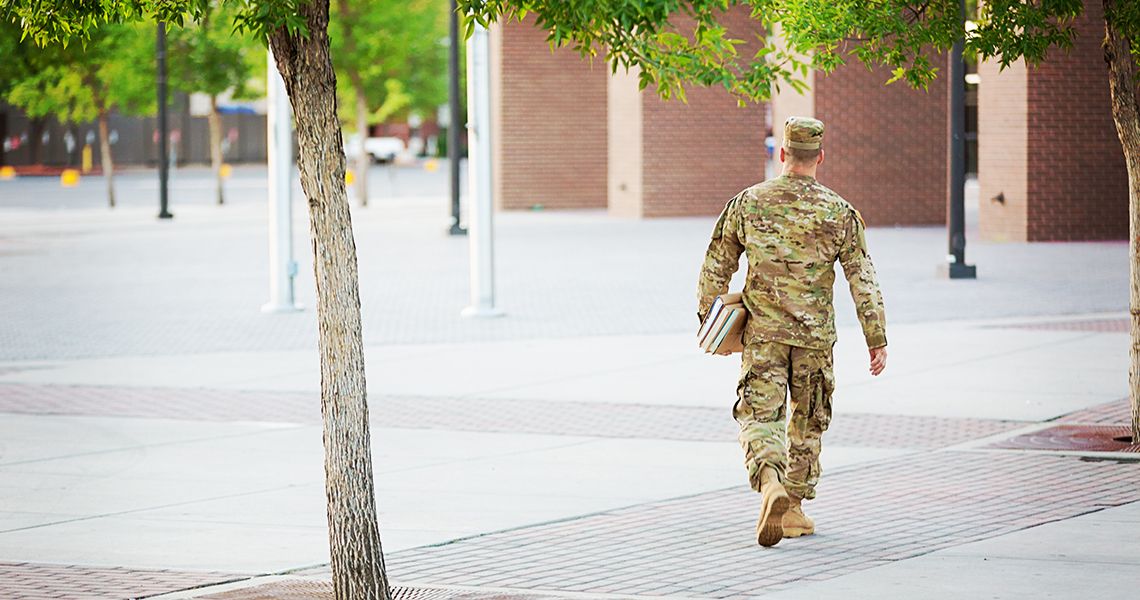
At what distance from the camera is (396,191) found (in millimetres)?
54688

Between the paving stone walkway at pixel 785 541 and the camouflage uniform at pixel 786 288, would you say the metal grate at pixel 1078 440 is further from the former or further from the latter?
the camouflage uniform at pixel 786 288

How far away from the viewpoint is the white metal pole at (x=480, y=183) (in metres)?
17.6

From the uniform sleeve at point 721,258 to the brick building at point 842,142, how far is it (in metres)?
15.6

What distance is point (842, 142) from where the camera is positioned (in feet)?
102

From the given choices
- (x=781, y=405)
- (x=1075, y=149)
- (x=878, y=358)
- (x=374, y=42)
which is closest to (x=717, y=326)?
(x=781, y=405)

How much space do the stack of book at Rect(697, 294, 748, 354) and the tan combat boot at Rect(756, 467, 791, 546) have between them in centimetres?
54

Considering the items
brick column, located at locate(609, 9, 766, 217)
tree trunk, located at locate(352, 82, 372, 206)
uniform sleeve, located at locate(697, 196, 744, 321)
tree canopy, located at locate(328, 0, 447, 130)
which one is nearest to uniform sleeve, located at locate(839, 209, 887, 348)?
uniform sleeve, located at locate(697, 196, 744, 321)

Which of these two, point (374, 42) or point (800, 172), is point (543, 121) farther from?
point (800, 172)

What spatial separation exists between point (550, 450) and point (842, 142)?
71.8 feet

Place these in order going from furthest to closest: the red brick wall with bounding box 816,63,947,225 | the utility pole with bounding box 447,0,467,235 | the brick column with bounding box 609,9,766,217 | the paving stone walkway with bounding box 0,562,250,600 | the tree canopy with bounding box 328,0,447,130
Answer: the tree canopy with bounding box 328,0,447,130 < the brick column with bounding box 609,9,766,217 < the red brick wall with bounding box 816,63,947,225 < the utility pole with bounding box 447,0,467,235 < the paving stone walkway with bounding box 0,562,250,600

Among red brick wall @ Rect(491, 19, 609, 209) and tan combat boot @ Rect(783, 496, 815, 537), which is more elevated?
red brick wall @ Rect(491, 19, 609, 209)

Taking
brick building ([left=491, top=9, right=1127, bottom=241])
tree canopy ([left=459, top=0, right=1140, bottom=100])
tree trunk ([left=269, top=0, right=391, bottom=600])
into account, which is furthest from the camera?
brick building ([left=491, top=9, right=1127, bottom=241])

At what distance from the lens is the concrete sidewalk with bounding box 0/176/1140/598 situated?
713 centimetres

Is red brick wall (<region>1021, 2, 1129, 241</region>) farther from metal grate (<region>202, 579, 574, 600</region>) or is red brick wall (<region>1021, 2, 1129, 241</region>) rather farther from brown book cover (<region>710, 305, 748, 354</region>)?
metal grate (<region>202, 579, 574, 600</region>)
